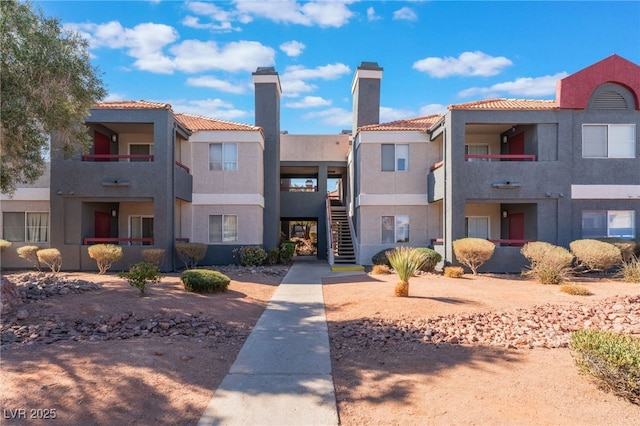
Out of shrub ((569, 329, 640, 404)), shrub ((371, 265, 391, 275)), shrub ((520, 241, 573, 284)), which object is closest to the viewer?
shrub ((569, 329, 640, 404))

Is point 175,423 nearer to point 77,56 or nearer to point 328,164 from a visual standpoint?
point 77,56

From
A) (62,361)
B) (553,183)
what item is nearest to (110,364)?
(62,361)

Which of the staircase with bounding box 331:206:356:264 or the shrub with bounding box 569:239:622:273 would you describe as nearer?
the shrub with bounding box 569:239:622:273

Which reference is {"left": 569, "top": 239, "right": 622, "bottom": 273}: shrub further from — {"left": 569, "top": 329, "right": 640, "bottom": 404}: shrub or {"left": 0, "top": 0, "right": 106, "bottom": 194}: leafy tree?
{"left": 0, "top": 0, "right": 106, "bottom": 194}: leafy tree

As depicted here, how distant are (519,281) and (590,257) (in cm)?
314

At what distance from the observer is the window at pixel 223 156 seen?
2011 cm

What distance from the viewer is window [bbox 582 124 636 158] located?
17500mm

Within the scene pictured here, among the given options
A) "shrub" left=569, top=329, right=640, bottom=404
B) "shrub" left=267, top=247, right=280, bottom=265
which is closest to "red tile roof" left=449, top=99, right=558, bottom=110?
"shrub" left=267, top=247, right=280, bottom=265

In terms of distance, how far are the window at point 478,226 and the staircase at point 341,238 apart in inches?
236

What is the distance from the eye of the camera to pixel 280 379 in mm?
5750

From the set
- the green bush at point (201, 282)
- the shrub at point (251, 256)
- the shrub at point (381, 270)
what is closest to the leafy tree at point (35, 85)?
the green bush at point (201, 282)

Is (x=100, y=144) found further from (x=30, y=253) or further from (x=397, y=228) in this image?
(x=397, y=228)

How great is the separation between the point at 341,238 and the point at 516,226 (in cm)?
881

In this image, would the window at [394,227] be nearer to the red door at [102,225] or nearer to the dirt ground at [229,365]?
the dirt ground at [229,365]
